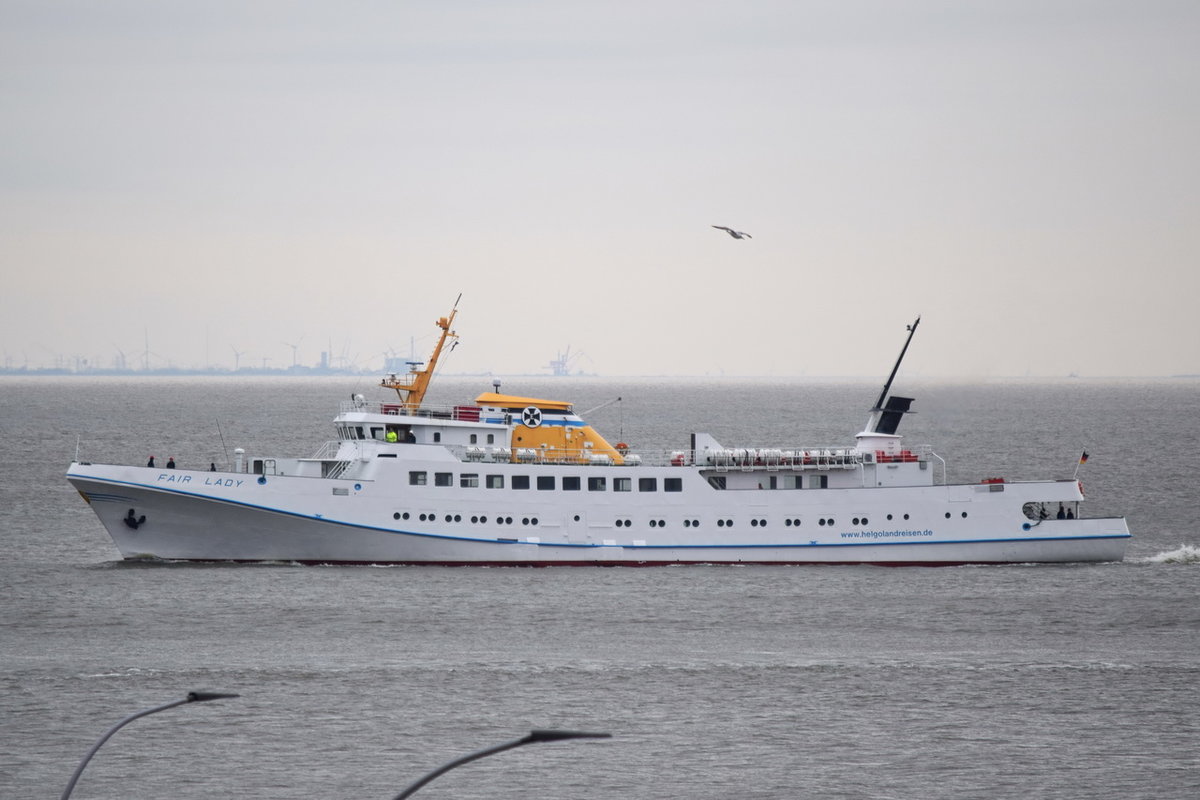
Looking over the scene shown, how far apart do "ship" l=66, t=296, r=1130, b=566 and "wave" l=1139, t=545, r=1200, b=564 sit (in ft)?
6.55

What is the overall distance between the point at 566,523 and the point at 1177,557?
20927 mm

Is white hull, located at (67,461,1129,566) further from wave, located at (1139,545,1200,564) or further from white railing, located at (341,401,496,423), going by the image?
white railing, located at (341,401,496,423)

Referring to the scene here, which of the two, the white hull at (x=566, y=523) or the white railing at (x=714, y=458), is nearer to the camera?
the white hull at (x=566, y=523)

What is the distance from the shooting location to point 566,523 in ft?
166

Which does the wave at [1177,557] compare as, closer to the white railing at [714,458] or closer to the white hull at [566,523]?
the white hull at [566,523]

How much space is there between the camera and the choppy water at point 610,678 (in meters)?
29.3

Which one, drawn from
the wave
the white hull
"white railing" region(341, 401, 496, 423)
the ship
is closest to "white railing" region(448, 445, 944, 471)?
the ship

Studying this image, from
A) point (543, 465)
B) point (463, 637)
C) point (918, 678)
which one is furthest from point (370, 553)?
point (918, 678)

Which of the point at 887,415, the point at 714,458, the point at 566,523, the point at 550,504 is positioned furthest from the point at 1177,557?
the point at 550,504

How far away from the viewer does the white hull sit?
49469mm

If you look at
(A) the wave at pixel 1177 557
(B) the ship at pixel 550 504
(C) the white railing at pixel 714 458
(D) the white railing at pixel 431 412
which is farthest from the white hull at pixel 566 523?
(D) the white railing at pixel 431 412

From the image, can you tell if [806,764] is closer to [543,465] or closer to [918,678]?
[918,678]

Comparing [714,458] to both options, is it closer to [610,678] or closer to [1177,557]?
[1177,557]

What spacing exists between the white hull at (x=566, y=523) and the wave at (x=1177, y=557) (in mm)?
2230
